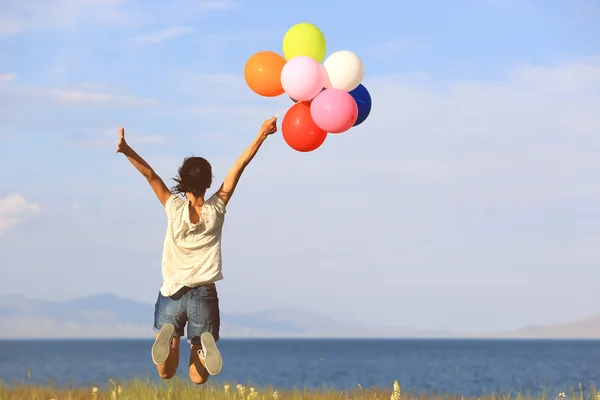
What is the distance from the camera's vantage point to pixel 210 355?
8672 millimetres

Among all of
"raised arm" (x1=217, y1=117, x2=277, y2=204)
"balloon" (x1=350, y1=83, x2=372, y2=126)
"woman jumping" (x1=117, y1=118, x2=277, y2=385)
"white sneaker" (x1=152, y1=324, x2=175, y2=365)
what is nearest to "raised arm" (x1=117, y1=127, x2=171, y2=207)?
"woman jumping" (x1=117, y1=118, x2=277, y2=385)

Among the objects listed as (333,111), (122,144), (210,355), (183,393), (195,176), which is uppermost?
(333,111)

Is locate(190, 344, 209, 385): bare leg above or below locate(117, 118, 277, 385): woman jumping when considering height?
below

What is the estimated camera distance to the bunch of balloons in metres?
9.23

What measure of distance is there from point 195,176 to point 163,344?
1.73m

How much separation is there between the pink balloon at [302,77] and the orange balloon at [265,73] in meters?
0.17

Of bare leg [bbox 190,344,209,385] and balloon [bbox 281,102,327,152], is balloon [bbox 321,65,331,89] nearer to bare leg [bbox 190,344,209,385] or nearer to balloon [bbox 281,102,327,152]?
balloon [bbox 281,102,327,152]

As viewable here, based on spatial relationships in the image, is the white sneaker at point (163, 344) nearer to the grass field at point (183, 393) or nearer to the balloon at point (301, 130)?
the grass field at point (183, 393)

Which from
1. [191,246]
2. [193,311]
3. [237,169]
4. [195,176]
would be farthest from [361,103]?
[193,311]

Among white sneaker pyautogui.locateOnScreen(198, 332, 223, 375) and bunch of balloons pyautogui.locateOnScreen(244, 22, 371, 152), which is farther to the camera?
bunch of balloons pyautogui.locateOnScreen(244, 22, 371, 152)

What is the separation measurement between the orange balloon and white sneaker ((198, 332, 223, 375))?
2762 mm

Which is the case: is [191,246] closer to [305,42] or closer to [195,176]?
[195,176]

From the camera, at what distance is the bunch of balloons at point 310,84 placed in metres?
9.23

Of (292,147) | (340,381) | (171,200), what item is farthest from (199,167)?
(340,381)
